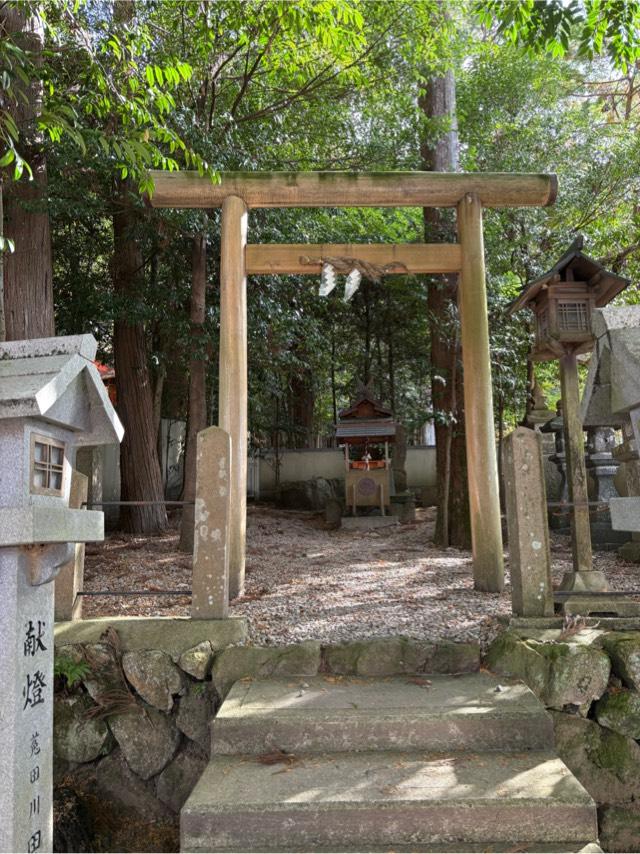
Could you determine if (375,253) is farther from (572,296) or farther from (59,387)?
(59,387)

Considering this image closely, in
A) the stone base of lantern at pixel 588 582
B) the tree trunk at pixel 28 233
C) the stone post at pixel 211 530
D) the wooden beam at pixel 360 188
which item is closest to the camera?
A: the stone post at pixel 211 530

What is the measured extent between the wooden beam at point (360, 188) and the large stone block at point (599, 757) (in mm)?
4941

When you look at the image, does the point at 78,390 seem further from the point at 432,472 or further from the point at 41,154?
the point at 432,472

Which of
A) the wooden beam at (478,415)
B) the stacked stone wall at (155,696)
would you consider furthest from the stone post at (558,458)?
the stacked stone wall at (155,696)

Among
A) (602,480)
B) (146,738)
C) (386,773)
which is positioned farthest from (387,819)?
(602,480)

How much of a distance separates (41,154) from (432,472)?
48.2 feet

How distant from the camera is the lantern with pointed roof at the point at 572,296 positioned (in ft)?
18.7

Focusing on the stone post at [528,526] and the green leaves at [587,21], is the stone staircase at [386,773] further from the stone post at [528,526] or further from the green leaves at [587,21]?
the green leaves at [587,21]

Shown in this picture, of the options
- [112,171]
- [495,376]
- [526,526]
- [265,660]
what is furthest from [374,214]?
[265,660]

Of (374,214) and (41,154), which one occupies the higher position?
(374,214)

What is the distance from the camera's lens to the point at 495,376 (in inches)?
438

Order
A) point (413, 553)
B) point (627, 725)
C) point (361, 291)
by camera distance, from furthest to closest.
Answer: point (361, 291) < point (413, 553) < point (627, 725)

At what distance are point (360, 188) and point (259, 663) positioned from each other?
15.4 feet

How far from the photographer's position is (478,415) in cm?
618
